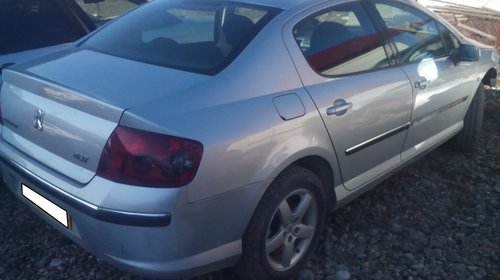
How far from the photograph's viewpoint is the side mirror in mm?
3658

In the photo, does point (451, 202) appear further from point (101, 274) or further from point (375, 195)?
point (101, 274)

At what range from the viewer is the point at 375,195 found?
11.8 feet

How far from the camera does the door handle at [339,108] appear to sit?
2.56 metres

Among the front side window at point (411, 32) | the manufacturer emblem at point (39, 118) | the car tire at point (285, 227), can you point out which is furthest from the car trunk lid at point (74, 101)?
the front side window at point (411, 32)

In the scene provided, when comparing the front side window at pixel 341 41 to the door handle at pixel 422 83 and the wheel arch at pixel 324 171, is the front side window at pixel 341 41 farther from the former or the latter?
the wheel arch at pixel 324 171

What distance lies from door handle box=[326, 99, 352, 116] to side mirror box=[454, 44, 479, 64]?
58.2 inches

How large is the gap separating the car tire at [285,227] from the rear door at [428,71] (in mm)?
1015

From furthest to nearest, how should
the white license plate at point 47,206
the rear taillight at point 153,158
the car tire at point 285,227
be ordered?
the car tire at point 285,227, the white license plate at point 47,206, the rear taillight at point 153,158

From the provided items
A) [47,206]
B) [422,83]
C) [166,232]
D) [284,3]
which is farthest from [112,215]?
[422,83]

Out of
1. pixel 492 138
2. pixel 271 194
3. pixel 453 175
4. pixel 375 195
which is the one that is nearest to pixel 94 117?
pixel 271 194

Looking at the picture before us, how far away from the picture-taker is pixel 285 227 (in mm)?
2555

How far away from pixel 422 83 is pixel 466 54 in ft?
2.26

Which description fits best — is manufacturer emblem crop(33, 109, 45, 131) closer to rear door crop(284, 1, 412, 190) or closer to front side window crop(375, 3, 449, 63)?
rear door crop(284, 1, 412, 190)

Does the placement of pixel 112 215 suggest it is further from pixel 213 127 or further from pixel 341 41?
pixel 341 41
